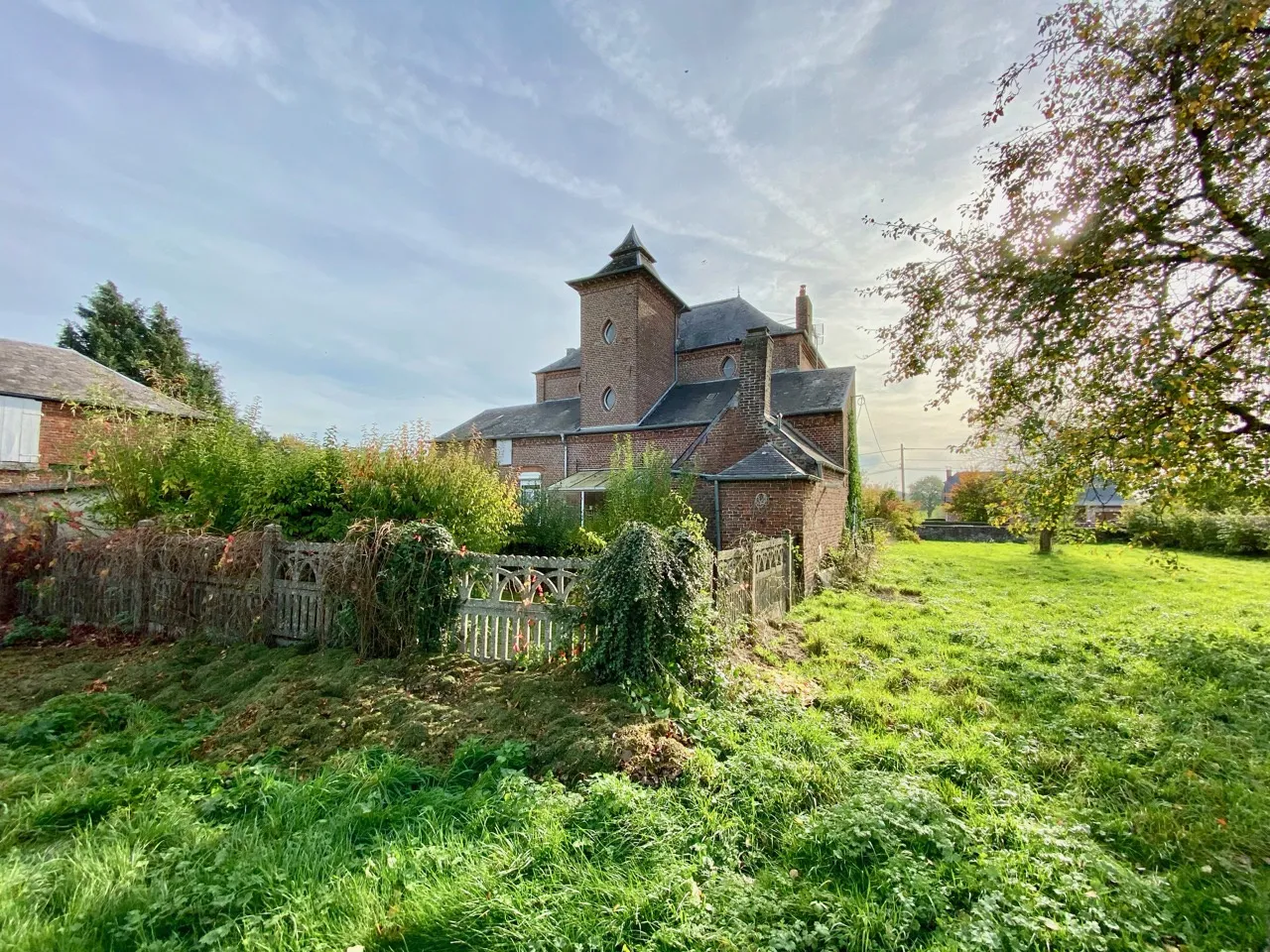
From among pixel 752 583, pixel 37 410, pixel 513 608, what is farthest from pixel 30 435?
pixel 752 583

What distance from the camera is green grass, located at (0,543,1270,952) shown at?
2.36 metres

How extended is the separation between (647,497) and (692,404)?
31.3ft

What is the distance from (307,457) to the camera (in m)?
7.66

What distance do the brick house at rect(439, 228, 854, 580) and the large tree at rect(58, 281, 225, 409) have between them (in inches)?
723

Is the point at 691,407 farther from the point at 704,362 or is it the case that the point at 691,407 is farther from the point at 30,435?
the point at 30,435

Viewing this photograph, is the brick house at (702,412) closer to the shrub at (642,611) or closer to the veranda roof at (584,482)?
the veranda roof at (584,482)

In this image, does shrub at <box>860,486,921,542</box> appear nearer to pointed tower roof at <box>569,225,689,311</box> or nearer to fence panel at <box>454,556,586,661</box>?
pointed tower roof at <box>569,225,689,311</box>

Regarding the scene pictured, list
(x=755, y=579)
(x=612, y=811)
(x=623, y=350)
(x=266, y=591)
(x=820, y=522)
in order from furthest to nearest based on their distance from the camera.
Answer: (x=623, y=350) < (x=820, y=522) < (x=755, y=579) < (x=266, y=591) < (x=612, y=811)

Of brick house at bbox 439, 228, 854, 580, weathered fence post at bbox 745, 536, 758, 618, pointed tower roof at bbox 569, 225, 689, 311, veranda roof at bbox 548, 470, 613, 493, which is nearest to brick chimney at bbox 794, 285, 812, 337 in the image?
brick house at bbox 439, 228, 854, 580

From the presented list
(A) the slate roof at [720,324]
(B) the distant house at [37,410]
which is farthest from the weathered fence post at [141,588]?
(A) the slate roof at [720,324]

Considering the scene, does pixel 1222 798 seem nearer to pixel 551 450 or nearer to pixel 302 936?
pixel 302 936

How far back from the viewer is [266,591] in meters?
6.16

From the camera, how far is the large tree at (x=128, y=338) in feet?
87.2

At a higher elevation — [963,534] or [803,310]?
[803,310]
